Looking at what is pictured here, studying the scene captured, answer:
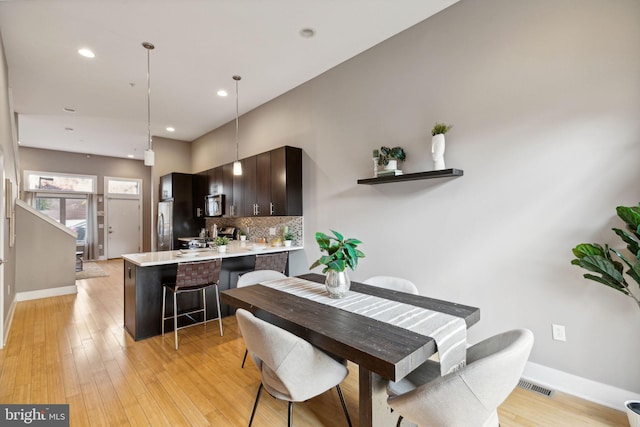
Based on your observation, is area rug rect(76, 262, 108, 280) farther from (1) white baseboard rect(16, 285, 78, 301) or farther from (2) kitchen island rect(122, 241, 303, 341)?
(2) kitchen island rect(122, 241, 303, 341)

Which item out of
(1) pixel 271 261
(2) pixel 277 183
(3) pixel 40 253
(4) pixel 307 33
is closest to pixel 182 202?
Result: (3) pixel 40 253

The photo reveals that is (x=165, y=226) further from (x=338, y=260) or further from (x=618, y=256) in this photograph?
(x=618, y=256)

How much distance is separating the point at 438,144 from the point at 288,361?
7.45 feet

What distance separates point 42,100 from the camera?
189 inches

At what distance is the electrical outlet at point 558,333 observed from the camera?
7.27 feet

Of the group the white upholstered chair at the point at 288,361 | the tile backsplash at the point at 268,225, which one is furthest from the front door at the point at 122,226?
the white upholstered chair at the point at 288,361

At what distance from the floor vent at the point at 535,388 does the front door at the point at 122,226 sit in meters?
10.3

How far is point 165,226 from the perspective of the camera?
21.1 feet

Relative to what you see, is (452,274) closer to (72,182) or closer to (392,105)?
(392,105)

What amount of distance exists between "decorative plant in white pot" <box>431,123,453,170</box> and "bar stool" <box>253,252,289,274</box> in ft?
7.14

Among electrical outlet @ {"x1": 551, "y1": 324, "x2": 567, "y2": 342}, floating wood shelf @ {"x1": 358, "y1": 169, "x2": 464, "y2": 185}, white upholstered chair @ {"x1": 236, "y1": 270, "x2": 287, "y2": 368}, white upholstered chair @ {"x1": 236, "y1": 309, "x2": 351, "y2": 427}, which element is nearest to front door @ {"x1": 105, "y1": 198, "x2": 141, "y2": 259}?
white upholstered chair @ {"x1": 236, "y1": 270, "x2": 287, "y2": 368}

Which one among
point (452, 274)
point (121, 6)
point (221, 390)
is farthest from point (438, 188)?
point (121, 6)

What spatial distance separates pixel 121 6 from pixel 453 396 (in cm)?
382

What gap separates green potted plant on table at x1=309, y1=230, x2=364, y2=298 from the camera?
6.46 feet
